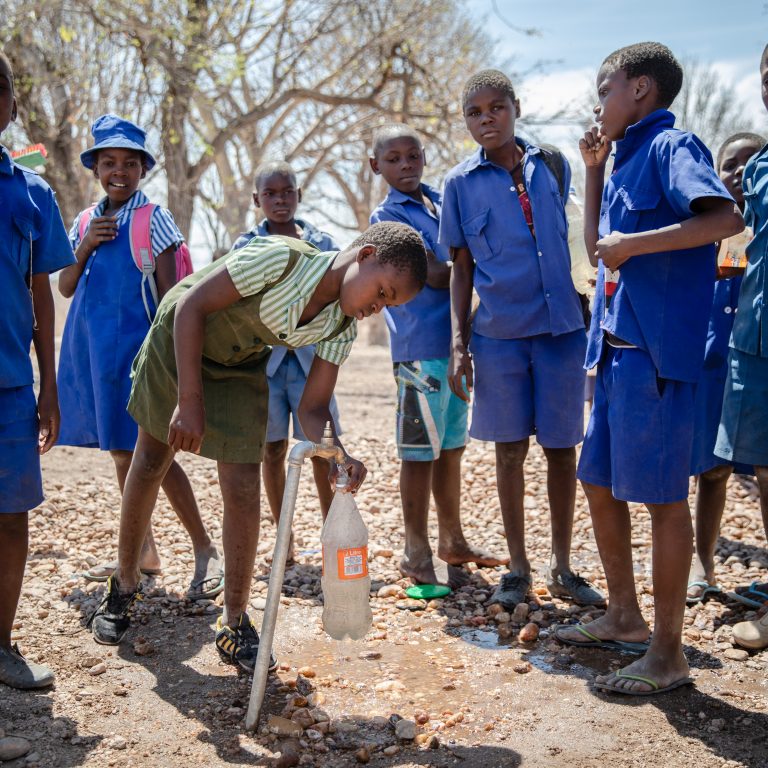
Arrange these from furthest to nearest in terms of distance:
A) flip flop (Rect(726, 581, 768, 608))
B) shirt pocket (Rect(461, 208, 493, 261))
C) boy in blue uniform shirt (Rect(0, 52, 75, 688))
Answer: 1. shirt pocket (Rect(461, 208, 493, 261))
2. flip flop (Rect(726, 581, 768, 608))
3. boy in blue uniform shirt (Rect(0, 52, 75, 688))

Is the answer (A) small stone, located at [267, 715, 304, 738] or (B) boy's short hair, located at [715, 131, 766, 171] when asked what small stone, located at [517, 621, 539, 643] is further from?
(B) boy's short hair, located at [715, 131, 766, 171]

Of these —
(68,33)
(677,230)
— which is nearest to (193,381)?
(677,230)

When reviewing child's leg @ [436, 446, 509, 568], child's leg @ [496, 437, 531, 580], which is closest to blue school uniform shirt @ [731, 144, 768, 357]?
child's leg @ [496, 437, 531, 580]

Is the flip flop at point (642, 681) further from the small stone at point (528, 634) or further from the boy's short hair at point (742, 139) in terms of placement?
the boy's short hair at point (742, 139)

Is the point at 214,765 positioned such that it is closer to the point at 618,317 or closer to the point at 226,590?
the point at 226,590

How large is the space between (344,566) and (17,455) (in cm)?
131

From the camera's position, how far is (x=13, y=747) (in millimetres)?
2762

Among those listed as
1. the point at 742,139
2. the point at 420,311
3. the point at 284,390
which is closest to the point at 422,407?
the point at 420,311

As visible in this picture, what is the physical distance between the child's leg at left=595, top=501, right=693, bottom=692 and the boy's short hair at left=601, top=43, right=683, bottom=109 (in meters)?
1.54

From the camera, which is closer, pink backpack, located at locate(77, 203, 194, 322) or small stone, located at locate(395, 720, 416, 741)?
small stone, located at locate(395, 720, 416, 741)

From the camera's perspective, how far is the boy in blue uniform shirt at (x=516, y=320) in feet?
13.3

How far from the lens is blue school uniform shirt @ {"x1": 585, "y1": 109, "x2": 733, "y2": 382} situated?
9.98 ft

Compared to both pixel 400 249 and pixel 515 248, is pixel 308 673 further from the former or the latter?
pixel 515 248

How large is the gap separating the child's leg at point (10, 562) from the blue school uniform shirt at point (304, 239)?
1.57 m
